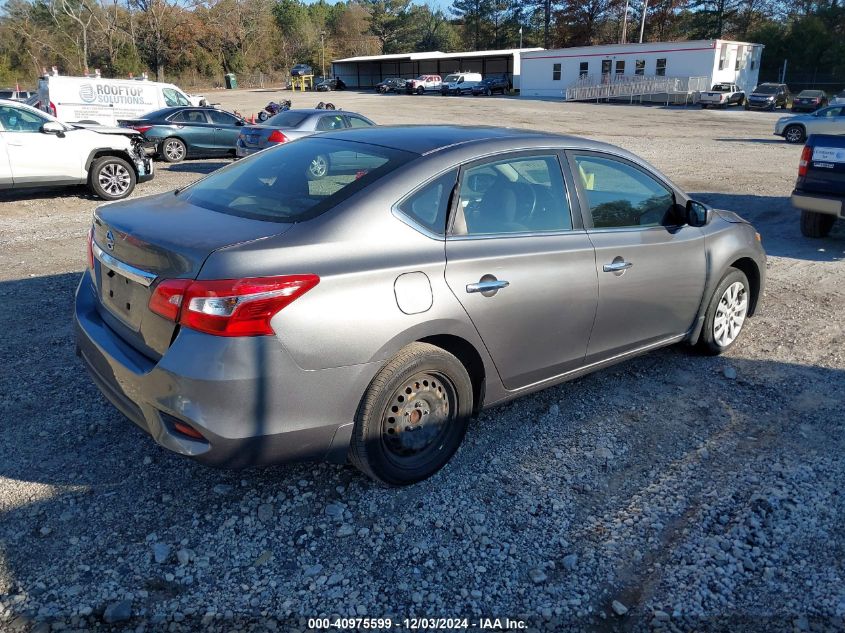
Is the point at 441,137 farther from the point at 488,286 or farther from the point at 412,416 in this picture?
the point at 412,416

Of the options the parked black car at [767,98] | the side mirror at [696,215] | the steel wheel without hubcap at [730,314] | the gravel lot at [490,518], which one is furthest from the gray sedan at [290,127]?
the parked black car at [767,98]

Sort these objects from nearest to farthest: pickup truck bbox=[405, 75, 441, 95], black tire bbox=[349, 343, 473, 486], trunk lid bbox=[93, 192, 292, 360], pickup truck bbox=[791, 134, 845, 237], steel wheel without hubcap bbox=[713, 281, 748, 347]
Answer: trunk lid bbox=[93, 192, 292, 360]
black tire bbox=[349, 343, 473, 486]
steel wheel without hubcap bbox=[713, 281, 748, 347]
pickup truck bbox=[791, 134, 845, 237]
pickup truck bbox=[405, 75, 441, 95]

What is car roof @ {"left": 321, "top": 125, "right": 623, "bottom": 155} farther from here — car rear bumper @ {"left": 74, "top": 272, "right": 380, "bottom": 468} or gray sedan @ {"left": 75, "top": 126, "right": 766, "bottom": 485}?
car rear bumper @ {"left": 74, "top": 272, "right": 380, "bottom": 468}

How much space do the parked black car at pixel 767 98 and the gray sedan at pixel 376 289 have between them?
139 feet

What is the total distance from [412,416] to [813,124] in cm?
2529

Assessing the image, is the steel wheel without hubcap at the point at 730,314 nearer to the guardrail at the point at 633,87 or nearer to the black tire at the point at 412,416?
the black tire at the point at 412,416

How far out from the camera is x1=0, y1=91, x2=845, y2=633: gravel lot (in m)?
2.64

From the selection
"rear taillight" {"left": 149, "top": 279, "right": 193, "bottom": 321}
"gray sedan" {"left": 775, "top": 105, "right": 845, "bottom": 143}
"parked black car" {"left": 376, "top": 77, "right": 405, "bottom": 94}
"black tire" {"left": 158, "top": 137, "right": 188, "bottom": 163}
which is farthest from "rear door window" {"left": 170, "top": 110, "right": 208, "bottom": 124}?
"parked black car" {"left": 376, "top": 77, "right": 405, "bottom": 94}

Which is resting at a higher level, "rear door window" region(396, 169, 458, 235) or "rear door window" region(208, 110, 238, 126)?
"rear door window" region(208, 110, 238, 126)

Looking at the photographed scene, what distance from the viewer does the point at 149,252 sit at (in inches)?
115

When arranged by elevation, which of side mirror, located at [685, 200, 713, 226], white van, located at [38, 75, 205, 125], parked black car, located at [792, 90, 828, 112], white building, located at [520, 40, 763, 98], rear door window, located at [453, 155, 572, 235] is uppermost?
white building, located at [520, 40, 763, 98]

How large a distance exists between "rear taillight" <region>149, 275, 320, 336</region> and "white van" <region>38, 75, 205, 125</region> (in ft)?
58.4

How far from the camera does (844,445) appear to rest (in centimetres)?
385

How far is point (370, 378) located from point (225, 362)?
0.65m
